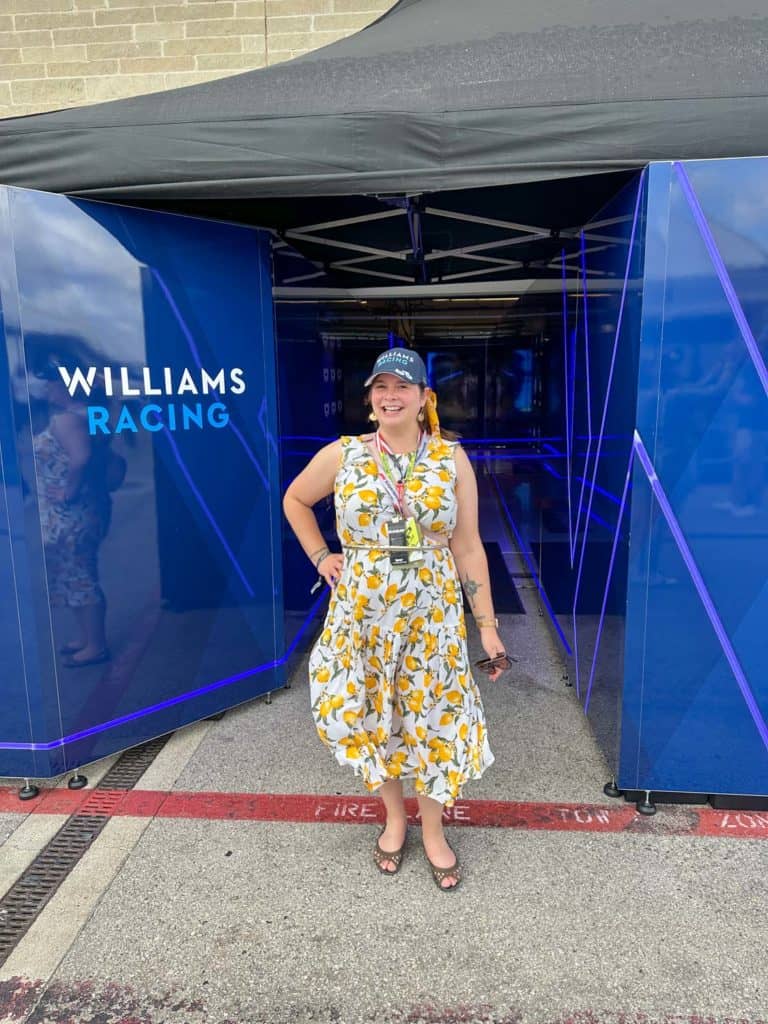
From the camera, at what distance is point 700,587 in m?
2.71

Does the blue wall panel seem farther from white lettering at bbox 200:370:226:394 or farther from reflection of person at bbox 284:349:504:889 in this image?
white lettering at bbox 200:370:226:394

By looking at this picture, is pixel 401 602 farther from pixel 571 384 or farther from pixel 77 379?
pixel 571 384

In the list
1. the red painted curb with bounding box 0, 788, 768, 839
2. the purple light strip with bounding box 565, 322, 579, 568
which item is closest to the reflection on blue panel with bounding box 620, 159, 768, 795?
the red painted curb with bounding box 0, 788, 768, 839

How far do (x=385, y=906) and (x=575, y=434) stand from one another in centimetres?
248

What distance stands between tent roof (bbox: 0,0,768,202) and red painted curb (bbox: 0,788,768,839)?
2397 mm

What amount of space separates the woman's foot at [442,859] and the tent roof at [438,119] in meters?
2.33

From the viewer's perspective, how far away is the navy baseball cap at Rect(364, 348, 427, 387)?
2219 millimetres

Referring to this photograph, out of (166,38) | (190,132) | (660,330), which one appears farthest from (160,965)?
(166,38)

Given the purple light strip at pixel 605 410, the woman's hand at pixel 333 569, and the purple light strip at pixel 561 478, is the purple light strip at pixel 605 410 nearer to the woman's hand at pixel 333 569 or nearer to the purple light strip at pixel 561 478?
the purple light strip at pixel 561 478

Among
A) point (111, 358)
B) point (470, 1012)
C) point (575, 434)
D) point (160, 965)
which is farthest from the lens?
point (575, 434)

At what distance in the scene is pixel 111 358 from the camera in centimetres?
304

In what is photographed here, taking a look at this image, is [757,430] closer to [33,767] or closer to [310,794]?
[310,794]

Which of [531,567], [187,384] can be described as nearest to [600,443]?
[187,384]

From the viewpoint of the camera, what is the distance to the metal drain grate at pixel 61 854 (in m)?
2.35
